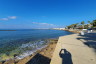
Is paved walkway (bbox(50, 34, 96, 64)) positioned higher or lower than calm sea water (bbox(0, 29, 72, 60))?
higher

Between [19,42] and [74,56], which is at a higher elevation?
[74,56]

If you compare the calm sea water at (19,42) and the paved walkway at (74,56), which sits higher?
the paved walkway at (74,56)

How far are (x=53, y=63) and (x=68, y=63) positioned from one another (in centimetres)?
64

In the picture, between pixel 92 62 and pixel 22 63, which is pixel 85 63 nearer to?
pixel 92 62

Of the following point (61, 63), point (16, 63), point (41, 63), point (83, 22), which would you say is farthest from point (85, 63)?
point (83, 22)

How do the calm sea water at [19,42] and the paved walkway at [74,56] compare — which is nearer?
the paved walkway at [74,56]

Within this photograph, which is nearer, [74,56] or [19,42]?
[74,56]

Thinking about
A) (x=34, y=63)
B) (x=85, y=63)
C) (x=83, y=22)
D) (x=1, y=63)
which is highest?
(x=83, y=22)

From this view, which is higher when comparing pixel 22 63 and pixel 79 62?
pixel 79 62

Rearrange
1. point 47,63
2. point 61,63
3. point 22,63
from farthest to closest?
point 22,63, point 47,63, point 61,63

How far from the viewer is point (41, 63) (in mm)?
5000

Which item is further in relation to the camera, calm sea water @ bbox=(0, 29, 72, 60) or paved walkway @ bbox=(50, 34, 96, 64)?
calm sea water @ bbox=(0, 29, 72, 60)

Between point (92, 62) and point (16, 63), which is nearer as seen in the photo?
point (92, 62)

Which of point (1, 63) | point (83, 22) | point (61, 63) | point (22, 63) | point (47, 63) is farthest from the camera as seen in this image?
point (83, 22)
